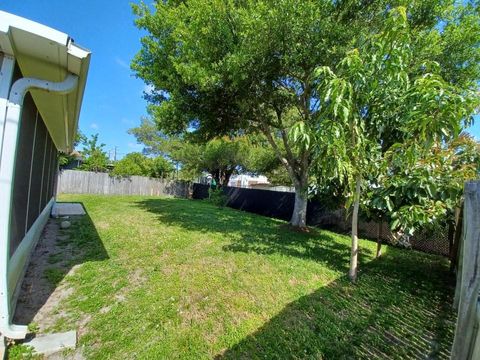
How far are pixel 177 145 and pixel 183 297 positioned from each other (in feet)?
65.2

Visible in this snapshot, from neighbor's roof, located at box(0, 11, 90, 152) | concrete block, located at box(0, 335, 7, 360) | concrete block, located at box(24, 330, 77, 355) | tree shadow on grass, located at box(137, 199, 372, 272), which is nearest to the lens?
neighbor's roof, located at box(0, 11, 90, 152)

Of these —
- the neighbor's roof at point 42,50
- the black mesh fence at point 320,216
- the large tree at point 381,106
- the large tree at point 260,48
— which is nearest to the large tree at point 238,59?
the large tree at point 260,48

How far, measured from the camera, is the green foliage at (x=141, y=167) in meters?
17.3

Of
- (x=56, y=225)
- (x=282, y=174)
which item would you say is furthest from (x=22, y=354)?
(x=282, y=174)

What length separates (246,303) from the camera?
3205 mm

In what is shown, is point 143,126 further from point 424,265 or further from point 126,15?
point 424,265

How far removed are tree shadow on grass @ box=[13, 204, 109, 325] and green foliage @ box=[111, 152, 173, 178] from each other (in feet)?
35.2

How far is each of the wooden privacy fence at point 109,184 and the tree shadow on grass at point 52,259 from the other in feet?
31.7

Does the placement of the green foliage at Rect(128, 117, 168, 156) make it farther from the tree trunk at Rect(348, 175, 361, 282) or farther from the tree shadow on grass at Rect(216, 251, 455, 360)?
the tree shadow on grass at Rect(216, 251, 455, 360)

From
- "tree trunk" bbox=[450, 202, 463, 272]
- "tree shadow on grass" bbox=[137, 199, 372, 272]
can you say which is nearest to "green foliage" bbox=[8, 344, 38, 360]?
"tree shadow on grass" bbox=[137, 199, 372, 272]

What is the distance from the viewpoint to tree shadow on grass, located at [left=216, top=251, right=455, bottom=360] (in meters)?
2.48

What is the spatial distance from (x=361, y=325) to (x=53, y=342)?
9.92 feet

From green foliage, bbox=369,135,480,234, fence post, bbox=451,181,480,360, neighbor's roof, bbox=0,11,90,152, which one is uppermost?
neighbor's roof, bbox=0,11,90,152

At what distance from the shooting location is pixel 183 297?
3256mm
